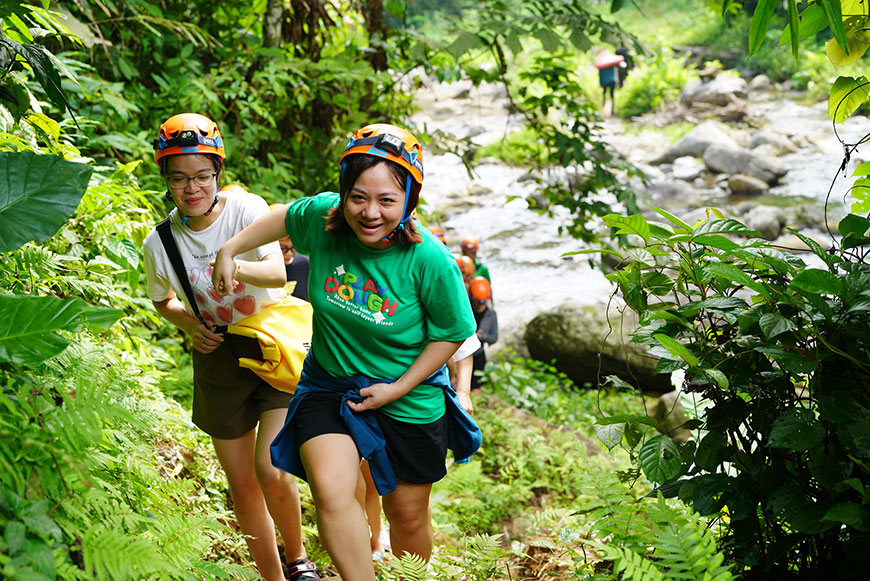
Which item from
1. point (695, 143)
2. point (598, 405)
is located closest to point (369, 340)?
point (598, 405)

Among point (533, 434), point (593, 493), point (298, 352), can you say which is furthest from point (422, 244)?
point (533, 434)

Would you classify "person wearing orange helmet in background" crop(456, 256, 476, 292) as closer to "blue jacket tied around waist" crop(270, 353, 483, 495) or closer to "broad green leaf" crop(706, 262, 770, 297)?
"blue jacket tied around waist" crop(270, 353, 483, 495)

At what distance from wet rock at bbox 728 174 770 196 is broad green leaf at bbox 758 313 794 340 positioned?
15.1 metres

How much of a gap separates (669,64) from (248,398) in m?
24.3

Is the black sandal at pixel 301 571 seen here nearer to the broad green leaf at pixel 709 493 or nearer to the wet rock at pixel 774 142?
the broad green leaf at pixel 709 493

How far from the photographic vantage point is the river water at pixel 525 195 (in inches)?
485

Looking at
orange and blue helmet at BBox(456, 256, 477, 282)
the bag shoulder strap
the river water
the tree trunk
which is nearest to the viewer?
the bag shoulder strap

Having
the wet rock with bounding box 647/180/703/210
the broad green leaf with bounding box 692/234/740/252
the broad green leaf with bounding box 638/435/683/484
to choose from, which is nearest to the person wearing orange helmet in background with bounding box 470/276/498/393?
the broad green leaf with bounding box 638/435/683/484

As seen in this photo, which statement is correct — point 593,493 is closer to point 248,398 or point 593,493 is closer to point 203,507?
point 248,398

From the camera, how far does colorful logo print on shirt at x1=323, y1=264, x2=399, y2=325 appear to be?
2.63 metres

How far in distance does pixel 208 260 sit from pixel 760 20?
2266 mm

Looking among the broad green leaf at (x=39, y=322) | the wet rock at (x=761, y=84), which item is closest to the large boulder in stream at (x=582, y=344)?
the broad green leaf at (x=39, y=322)

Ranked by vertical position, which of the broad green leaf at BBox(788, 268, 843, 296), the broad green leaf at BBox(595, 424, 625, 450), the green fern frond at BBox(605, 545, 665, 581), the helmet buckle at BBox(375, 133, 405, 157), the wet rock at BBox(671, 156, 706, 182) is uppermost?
the helmet buckle at BBox(375, 133, 405, 157)

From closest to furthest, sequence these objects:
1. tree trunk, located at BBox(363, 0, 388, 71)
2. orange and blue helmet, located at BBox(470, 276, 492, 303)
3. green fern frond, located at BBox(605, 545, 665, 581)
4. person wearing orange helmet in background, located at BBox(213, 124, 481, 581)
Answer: green fern frond, located at BBox(605, 545, 665, 581) < person wearing orange helmet in background, located at BBox(213, 124, 481, 581) < tree trunk, located at BBox(363, 0, 388, 71) < orange and blue helmet, located at BBox(470, 276, 492, 303)
